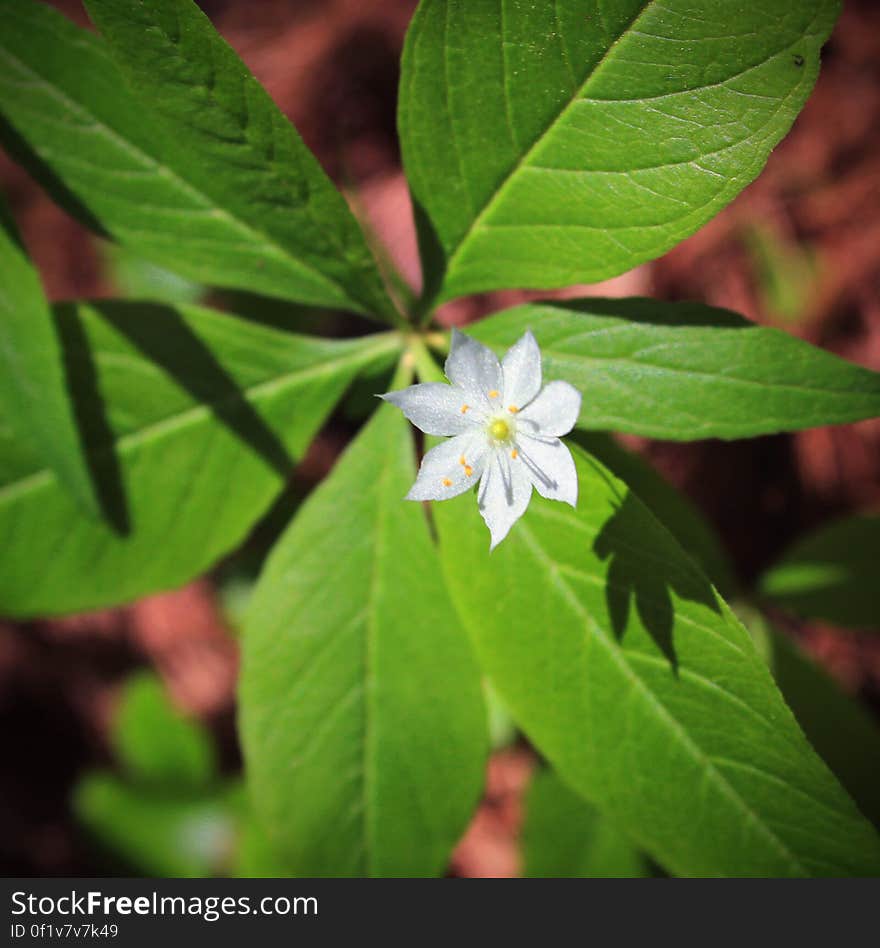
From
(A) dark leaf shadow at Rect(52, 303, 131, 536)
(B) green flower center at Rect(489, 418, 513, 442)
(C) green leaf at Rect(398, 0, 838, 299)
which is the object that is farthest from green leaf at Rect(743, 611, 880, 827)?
(A) dark leaf shadow at Rect(52, 303, 131, 536)

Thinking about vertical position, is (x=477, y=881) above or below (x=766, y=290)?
below

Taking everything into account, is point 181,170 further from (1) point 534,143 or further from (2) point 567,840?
(2) point 567,840

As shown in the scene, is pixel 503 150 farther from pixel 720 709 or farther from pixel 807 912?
pixel 807 912

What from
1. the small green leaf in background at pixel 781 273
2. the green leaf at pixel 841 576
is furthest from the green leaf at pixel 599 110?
the small green leaf in background at pixel 781 273

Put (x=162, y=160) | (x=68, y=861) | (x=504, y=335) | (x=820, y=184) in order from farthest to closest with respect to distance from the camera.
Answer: (x=68, y=861) → (x=820, y=184) → (x=162, y=160) → (x=504, y=335)

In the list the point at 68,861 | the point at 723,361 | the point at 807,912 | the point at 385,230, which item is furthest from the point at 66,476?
the point at 68,861

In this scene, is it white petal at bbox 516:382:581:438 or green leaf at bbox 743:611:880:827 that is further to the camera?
green leaf at bbox 743:611:880:827

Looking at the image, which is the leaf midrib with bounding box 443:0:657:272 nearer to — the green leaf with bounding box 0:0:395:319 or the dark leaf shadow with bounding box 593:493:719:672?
the green leaf with bounding box 0:0:395:319
